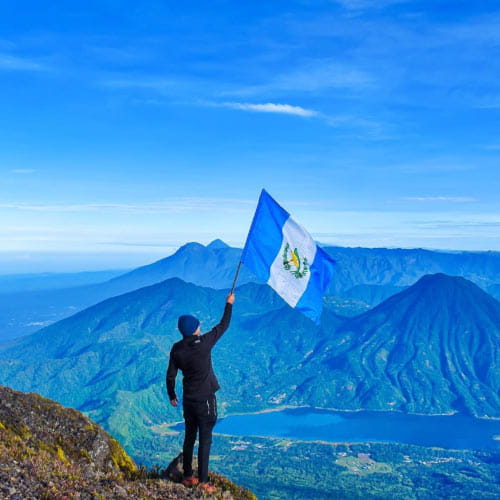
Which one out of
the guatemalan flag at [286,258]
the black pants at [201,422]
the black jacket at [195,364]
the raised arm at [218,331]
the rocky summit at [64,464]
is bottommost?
the rocky summit at [64,464]

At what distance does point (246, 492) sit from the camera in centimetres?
1711

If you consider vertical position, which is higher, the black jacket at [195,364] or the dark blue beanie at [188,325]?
the dark blue beanie at [188,325]

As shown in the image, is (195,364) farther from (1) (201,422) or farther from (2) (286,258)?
(2) (286,258)

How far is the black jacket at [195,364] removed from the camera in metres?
13.5

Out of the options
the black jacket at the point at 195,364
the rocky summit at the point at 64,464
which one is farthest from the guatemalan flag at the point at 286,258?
the rocky summit at the point at 64,464

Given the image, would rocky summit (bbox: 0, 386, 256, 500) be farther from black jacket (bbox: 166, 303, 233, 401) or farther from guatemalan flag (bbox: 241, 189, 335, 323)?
guatemalan flag (bbox: 241, 189, 335, 323)

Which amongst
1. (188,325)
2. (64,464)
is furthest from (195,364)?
(64,464)

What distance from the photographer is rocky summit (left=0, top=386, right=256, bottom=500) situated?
42.7ft

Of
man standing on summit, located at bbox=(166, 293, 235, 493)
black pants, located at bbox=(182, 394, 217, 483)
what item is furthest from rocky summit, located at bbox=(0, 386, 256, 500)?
man standing on summit, located at bbox=(166, 293, 235, 493)

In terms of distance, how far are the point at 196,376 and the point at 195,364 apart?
38 cm

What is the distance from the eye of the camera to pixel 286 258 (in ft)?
65.7

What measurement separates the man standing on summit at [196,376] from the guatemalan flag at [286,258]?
5140 mm

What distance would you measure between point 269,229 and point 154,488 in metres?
9.71

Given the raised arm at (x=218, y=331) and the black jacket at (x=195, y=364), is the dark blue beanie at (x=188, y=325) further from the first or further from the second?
the raised arm at (x=218, y=331)
